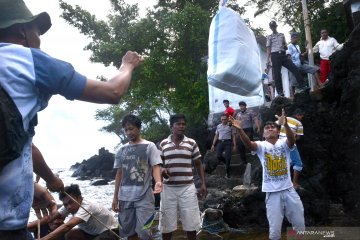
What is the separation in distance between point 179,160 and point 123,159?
0.84 metres

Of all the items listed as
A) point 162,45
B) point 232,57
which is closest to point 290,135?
point 232,57

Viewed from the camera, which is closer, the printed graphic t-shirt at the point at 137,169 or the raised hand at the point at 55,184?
the raised hand at the point at 55,184

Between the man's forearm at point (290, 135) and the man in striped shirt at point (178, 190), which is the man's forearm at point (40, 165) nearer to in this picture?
the man's forearm at point (290, 135)

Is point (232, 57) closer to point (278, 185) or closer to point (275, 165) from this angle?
point (275, 165)

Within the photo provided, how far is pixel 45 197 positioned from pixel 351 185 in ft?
19.8

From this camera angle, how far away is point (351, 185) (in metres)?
6.55

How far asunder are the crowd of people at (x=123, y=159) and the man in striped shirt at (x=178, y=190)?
0.01 meters

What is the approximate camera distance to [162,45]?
21234 mm

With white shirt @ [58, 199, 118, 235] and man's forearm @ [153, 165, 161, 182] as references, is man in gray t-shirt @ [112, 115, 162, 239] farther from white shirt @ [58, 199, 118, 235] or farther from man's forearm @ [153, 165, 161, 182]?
white shirt @ [58, 199, 118, 235]

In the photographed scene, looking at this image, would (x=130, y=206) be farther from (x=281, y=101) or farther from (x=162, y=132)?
(x=162, y=132)

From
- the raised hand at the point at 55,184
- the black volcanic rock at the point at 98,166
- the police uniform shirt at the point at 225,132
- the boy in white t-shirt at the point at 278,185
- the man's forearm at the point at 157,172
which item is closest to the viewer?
the raised hand at the point at 55,184

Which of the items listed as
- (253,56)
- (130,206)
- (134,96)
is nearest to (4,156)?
(253,56)

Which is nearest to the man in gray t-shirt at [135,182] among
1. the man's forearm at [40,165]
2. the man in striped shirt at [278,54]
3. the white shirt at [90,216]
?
the white shirt at [90,216]

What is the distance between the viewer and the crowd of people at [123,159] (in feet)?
4.46
